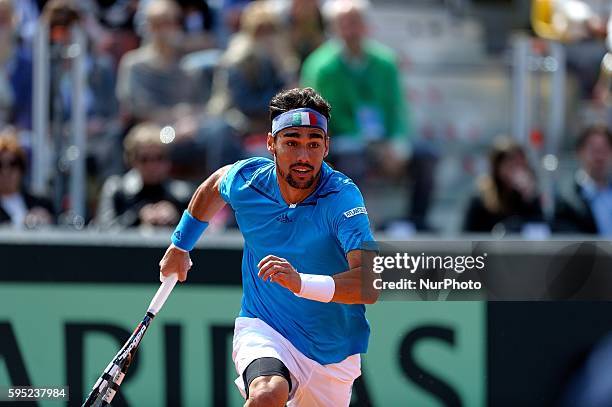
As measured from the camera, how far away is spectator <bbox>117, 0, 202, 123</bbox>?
33.8 feet

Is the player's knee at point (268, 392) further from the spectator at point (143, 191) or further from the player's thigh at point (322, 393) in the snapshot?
the spectator at point (143, 191)

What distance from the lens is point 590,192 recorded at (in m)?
9.79

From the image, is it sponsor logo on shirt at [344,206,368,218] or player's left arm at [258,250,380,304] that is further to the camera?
sponsor logo on shirt at [344,206,368,218]

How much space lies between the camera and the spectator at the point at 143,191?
29.3 ft

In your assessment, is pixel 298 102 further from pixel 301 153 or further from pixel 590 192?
pixel 590 192

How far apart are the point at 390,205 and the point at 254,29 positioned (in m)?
1.86

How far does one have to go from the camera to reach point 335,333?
6.02 m

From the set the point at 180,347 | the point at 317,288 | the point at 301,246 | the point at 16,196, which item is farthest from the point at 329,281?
the point at 16,196

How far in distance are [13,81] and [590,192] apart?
487 cm

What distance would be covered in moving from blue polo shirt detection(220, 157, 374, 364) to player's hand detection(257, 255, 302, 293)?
442mm

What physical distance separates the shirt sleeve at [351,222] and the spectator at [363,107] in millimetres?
4183

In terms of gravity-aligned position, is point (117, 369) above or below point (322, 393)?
above

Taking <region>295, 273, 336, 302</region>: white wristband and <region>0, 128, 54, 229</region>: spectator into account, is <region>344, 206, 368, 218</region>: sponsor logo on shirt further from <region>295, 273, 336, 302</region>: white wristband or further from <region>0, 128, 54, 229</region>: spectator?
<region>0, 128, 54, 229</region>: spectator

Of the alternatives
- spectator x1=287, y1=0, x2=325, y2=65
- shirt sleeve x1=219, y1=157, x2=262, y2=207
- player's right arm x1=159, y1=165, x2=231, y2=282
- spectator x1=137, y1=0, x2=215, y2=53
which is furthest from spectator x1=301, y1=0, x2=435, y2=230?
shirt sleeve x1=219, y1=157, x2=262, y2=207
